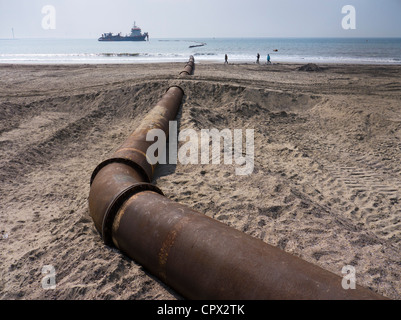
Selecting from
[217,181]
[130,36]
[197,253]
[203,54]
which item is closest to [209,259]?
[197,253]

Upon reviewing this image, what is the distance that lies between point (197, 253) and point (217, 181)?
2.96m

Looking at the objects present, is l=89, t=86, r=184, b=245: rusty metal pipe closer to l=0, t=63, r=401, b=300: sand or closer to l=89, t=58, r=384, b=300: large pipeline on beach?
l=89, t=58, r=384, b=300: large pipeline on beach

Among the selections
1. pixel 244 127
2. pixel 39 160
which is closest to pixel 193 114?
Result: pixel 244 127

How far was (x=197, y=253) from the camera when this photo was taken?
7.89ft

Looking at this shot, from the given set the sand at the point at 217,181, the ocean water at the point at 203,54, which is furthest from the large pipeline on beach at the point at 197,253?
the ocean water at the point at 203,54

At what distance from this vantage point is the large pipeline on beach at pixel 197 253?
203cm

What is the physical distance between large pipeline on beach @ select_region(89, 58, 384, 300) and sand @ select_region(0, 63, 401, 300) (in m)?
0.40

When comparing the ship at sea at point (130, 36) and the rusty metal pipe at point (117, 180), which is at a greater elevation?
the ship at sea at point (130, 36)

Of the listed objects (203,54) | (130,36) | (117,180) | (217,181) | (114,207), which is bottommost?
(217,181)

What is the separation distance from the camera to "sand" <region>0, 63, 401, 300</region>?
3.21m

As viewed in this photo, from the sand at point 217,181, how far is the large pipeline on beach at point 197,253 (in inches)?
15.8

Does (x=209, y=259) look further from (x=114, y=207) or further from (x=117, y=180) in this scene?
(x=117, y=180)

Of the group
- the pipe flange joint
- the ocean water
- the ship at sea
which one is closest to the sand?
the pipe flange joint

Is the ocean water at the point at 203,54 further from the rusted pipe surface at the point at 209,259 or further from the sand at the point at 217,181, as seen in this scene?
the rusted pipe surface at the point at 209,259
